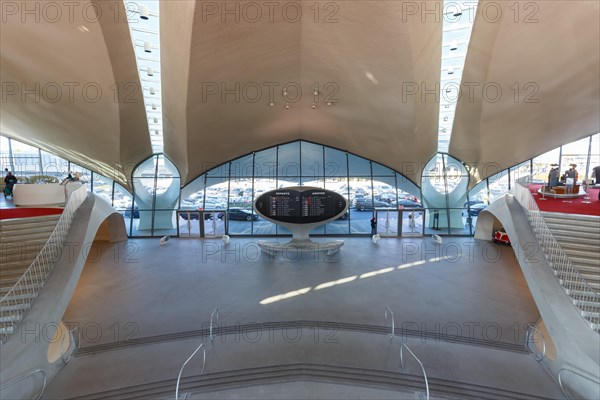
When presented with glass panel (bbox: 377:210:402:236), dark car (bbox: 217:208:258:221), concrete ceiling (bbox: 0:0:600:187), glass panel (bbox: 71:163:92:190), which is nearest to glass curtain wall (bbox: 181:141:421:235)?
dark car (bbox: 217:208:258:221)

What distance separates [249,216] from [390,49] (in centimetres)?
1366

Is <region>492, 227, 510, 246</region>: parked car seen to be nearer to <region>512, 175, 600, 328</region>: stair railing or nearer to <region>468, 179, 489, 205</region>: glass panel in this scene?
<region>468, 179, 489, 205</region>: glass panel

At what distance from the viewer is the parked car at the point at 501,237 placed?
53.7ft

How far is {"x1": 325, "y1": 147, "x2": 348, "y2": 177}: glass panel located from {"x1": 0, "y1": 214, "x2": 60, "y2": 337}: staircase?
15.1 m

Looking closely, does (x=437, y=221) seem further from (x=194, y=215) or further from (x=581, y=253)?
(x=194, y=215)

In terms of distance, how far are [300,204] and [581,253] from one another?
1008 cm

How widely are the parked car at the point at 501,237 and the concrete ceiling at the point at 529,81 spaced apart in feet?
14.7

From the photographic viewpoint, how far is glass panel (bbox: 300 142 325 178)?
20.8m

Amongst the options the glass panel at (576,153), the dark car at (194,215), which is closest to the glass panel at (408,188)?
the glass panel at (576,153)

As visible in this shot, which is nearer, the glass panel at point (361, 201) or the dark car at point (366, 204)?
the dark car at point (366, 204)

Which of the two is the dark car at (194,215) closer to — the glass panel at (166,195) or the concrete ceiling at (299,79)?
the glass panel at (166,195)

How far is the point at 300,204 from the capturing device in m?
14.5

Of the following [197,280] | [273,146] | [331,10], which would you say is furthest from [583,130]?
[197,280]

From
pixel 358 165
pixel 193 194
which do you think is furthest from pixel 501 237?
pixel 193 194
